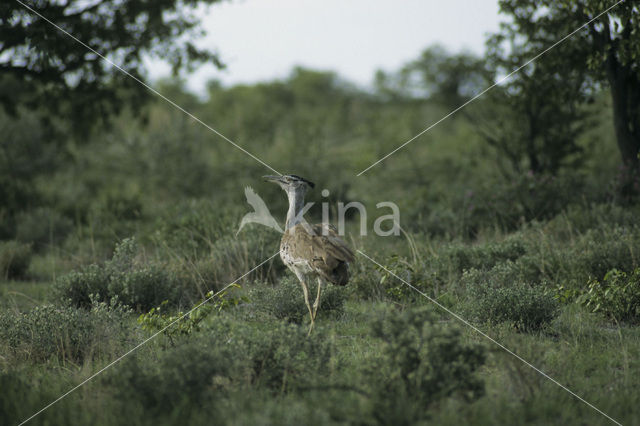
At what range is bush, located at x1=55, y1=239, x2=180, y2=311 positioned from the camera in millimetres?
7016

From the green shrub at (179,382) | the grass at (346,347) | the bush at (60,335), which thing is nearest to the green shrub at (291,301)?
the grass at (346,347)

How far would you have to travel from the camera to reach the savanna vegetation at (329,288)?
3963 mm

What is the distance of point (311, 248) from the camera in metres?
5.32

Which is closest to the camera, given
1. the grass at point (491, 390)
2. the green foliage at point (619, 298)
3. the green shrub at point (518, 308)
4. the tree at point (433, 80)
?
the grass at point (491, 390)

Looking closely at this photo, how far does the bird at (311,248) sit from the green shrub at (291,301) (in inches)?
14.0

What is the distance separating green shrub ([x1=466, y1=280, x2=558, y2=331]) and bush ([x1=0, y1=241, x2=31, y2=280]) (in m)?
7.10

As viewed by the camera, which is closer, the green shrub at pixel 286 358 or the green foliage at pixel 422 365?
the green foliage at pixel 422 365

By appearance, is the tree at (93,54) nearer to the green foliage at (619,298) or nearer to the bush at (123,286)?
the bush at (123,286)

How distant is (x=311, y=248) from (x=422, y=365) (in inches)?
70.1

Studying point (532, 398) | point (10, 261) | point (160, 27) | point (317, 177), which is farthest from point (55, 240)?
point (532, 398)

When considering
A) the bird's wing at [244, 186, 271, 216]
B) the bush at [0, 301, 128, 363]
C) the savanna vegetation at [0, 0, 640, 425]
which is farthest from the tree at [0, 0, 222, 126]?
the bush at [0, 301, 128, 363]

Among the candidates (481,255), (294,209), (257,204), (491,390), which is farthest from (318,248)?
(257,204)

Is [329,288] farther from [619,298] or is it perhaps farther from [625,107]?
[625,107]

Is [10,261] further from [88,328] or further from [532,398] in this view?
[532,398]
